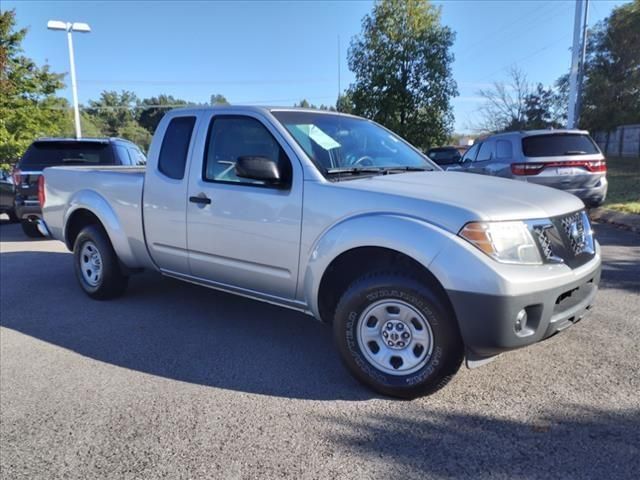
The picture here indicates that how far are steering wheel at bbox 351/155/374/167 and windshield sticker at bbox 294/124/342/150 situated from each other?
0.20 m

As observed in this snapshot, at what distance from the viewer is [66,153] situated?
9414 millimetres

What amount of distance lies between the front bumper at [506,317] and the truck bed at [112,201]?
3.21 metres

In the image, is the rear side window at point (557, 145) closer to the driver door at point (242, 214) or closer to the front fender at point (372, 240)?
the driver door at point (242, 214)

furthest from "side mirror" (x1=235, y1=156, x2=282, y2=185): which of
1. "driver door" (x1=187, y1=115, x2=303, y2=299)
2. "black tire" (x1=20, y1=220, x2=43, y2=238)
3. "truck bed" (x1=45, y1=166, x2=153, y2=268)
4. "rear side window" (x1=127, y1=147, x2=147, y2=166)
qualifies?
"black tire" (x1=20, y1=220, x2=43, y2=238)

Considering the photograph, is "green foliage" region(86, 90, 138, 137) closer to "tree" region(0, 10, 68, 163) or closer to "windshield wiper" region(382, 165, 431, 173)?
"tree" region(0, 10, 68, 163)

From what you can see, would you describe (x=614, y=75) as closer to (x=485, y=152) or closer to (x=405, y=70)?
(x=405, y=70)

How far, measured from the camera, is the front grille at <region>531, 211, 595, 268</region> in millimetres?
2934

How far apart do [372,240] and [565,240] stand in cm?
121

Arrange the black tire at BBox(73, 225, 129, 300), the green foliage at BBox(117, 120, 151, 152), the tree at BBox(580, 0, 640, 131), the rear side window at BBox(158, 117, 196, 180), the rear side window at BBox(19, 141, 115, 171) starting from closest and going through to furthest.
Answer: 1. the rear side window at BBox(158, 117, 196, 180)
2. the black tire at BBox(73, 225, 129, 300)
3. the rear side window at BBox(19, 141, 115, 171)
4. the tree at BBox(580, 0, 640, 131)
5. the green foliage at BBox(117, 120, 151, 152)

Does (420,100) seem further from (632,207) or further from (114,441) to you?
(114,441)

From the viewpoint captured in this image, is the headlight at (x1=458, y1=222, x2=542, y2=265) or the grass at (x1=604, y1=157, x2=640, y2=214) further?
→ the grass at (x1=604, y1=157, x2=640, y2=214)

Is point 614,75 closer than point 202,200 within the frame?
No

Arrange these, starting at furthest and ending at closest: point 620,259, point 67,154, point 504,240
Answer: point 67,154
point 620,259
point 504,240

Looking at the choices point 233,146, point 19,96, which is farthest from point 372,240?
point 19,96
